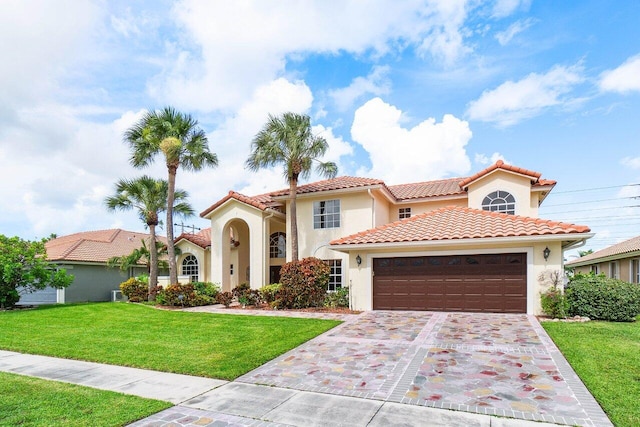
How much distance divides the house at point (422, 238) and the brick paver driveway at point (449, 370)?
2865 millimetres

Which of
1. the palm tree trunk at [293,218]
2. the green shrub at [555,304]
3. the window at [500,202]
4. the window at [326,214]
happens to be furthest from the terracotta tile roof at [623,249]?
the palm tree trunk at [293,218]

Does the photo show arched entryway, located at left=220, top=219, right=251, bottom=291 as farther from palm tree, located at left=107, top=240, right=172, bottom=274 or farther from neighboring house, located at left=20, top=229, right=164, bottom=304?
neighboring house, located at left=20, top=229, right=164, bottom=304

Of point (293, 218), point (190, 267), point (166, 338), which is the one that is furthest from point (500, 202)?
point (190, 267)

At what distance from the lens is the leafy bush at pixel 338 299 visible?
16594 millimetres

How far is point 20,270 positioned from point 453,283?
2096cm

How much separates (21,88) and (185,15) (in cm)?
592

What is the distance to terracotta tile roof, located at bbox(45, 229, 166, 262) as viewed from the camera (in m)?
24.9

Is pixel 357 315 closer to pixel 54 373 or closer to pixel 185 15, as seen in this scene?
pixel 54 373

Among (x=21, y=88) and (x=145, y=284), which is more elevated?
(x=21, y=88)

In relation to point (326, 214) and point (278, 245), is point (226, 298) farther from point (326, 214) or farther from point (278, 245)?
point (326, 214)

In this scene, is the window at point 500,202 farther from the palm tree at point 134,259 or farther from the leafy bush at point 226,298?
the palm tree at point 134,259

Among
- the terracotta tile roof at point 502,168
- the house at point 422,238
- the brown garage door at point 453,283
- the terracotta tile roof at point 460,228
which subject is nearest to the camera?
the terracotta tile roof at point 460,228

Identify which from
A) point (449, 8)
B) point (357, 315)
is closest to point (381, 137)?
point (449, 8)

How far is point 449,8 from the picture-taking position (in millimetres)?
12219
